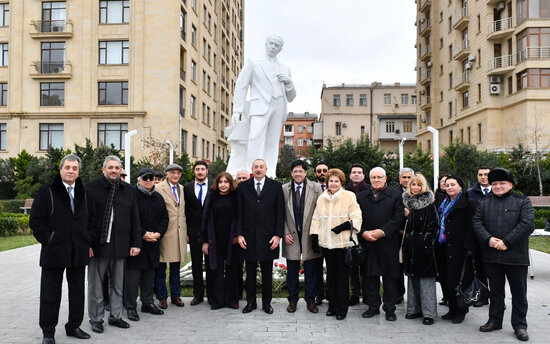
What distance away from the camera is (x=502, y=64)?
33.1m

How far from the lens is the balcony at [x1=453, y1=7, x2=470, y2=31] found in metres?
37.9

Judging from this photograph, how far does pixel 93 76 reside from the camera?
32375mm

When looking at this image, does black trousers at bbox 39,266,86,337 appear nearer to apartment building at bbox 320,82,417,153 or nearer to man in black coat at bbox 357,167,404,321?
man in black coat at bbox 357,167,404,321

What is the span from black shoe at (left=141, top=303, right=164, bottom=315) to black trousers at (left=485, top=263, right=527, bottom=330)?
13.5 feet

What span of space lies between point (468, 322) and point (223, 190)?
354 centimetres

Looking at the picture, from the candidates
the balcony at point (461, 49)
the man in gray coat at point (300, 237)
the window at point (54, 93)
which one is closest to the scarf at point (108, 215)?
the man in gray coat at point (300, 237)

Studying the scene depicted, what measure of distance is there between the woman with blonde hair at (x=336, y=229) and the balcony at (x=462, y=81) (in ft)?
120

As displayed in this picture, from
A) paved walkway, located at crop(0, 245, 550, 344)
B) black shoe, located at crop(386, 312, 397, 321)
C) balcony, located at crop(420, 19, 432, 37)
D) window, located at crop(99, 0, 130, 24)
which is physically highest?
balcony, located at crop(420, 19, 432, 37)

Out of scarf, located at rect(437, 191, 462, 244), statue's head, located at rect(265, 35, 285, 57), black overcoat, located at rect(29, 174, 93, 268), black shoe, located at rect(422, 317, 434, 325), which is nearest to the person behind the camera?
black overcoat, located at rect(29, 174, 93, 268)

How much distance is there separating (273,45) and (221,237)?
431 centimetres

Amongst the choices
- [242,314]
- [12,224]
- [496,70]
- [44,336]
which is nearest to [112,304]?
[44,336]

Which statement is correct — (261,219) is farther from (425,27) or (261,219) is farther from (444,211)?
(425,27)

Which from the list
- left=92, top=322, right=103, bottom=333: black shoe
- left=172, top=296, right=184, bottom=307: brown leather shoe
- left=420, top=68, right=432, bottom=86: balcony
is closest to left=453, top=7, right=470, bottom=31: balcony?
left=420, top=68, right=432, bottom=86: balcony

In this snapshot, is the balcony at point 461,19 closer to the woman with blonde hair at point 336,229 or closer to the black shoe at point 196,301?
the woman with blonde hair at point 336,229
